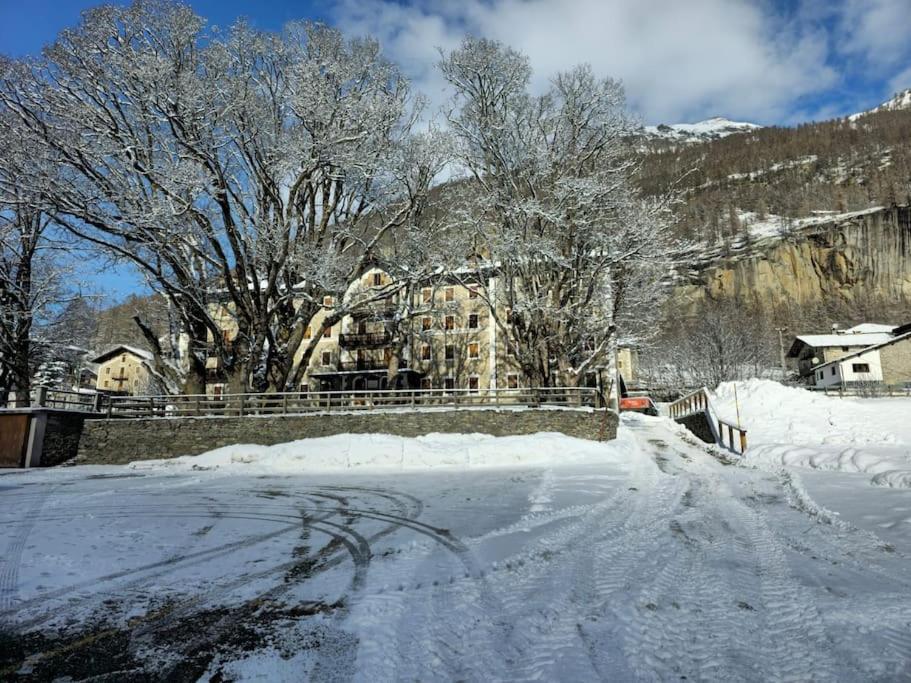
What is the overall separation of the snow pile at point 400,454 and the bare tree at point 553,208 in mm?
5798

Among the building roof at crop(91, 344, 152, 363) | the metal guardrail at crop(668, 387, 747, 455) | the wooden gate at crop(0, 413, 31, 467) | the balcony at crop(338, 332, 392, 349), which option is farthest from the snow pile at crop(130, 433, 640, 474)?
the building roof at crop(91, 344, 152, 363)

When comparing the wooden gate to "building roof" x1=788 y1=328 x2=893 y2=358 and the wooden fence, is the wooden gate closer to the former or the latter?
the wooden fence

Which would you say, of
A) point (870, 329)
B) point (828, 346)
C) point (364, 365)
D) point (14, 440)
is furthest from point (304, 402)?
point (870, 329)

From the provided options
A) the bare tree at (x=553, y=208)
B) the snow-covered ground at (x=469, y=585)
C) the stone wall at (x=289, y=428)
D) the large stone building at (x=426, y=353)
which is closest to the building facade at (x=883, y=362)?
the large stone building at (x=426, y=353)

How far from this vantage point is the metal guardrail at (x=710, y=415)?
18091 millimetres

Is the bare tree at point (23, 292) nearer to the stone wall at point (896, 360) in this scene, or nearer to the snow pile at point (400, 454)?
the snow pile at point (400, 454)

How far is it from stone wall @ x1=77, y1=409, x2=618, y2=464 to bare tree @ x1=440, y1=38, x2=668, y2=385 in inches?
131

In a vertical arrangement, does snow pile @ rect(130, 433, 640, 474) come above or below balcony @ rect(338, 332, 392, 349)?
below

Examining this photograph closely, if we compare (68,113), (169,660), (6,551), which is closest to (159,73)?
(68,113)

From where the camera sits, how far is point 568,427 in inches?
835

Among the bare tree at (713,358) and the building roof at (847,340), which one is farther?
the building roof at (847,340)

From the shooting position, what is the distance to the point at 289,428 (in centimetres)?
2181

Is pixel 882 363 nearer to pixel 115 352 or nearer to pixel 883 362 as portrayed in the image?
pixel 883 362

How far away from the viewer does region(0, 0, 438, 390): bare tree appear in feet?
64.5
